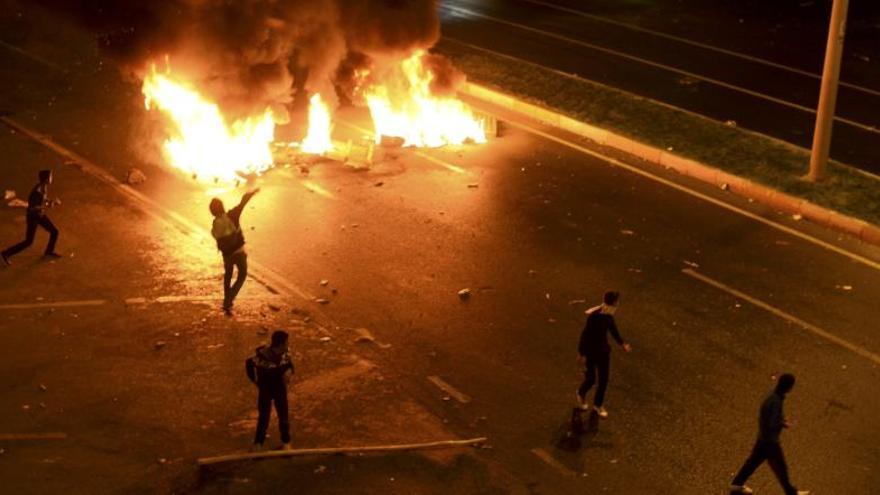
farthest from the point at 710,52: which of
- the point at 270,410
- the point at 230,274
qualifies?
the point at 270,410

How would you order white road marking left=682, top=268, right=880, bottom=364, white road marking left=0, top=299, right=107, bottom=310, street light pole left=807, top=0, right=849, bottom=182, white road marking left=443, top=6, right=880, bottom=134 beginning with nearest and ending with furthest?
white road marking left=682, top=268, right=880, bottom=364
white road marking left=0, top=299, right=107, bottom=310
street light pole left=807, top=0, right=849, bottom=182
white road marking left=443, top=6, right=880, bottom=134

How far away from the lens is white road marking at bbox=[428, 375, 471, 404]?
1085 cm

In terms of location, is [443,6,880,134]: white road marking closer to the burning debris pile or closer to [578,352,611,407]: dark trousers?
the burning debris pile

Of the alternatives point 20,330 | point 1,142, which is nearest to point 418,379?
point 20,330

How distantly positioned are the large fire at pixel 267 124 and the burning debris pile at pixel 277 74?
0.02 meters

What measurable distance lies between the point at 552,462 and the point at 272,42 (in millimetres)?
9934

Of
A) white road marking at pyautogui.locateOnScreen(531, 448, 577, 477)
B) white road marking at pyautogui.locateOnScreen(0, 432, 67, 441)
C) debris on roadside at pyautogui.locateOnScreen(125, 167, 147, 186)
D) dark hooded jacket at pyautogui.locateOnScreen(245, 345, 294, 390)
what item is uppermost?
dark hooded jacket at pyautogui.locateOnScreen(245, 345, 294, 390)

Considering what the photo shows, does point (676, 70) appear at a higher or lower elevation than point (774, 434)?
higher

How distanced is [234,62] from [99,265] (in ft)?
15.5

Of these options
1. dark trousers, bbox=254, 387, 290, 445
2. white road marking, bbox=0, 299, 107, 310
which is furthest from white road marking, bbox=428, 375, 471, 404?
white road marking, bbox=0, 299, 107, 310

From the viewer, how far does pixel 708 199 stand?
1622cm

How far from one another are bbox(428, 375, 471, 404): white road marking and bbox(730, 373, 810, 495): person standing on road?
2.85 m

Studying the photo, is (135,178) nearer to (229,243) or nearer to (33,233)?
(33,233)

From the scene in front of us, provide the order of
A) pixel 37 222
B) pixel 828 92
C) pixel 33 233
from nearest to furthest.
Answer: pixel 37 222 → pixel 33 233 → pixel 828 92
